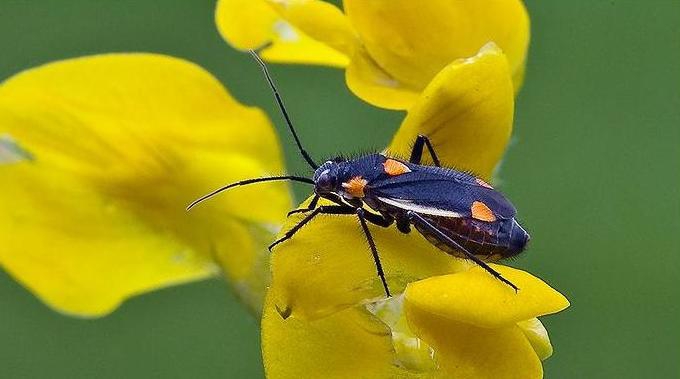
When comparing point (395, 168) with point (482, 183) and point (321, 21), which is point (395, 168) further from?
point (321, 21)

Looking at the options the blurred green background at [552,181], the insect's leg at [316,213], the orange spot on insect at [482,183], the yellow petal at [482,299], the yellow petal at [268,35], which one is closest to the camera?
the yellow petal at [482,299]

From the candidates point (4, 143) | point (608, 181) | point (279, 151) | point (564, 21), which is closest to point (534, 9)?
point (564, 21)

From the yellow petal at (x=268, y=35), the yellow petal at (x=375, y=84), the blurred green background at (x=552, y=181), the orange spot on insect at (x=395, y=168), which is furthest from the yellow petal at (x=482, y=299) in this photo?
the blurred green background at (x=552, y=181)

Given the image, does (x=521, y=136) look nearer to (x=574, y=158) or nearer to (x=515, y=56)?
(x=574, y=158)

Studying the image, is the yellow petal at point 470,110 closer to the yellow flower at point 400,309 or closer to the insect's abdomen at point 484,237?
the yellow flower at point 400,309

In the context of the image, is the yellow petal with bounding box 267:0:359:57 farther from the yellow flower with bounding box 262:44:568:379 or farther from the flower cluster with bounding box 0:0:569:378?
the yellow flower with bounding box 262:44:568:379

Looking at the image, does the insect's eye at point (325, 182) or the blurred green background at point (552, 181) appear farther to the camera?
the blurred green background at point (552, 181)

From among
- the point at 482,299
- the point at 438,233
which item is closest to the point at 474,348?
the point at 482,299

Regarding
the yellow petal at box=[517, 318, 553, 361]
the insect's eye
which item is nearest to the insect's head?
the insect's eye
